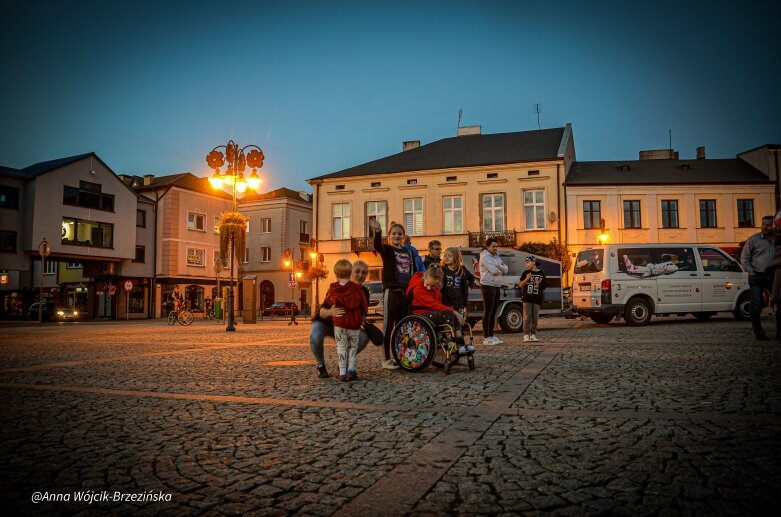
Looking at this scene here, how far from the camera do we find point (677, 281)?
48.9 ft

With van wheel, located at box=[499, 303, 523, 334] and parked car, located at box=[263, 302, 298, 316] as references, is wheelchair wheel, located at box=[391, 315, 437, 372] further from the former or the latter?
parked car, located at box=[263, 302, 298, 316]

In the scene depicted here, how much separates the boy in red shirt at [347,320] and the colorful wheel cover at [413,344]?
0.73 meters

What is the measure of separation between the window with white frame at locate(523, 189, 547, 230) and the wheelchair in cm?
2824

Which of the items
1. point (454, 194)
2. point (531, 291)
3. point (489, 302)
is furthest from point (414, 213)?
point (489, 302)

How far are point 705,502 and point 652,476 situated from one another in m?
0.34

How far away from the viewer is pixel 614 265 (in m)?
14.6

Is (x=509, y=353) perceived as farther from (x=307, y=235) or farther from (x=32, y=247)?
(x=307, y=235)

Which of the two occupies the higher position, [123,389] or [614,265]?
[614,265]

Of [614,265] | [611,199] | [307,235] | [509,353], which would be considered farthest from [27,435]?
[307,235]

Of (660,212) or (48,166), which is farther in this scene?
(48,166)

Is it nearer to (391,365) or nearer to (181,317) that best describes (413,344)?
(391,365)

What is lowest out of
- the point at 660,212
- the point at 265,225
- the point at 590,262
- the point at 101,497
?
the point at 101,497

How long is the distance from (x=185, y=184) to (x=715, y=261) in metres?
40.6

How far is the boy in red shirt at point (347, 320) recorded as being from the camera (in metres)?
6.19
